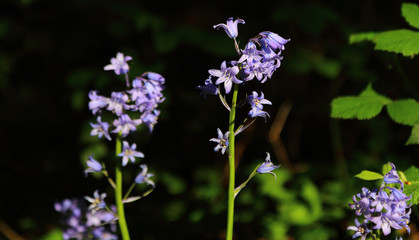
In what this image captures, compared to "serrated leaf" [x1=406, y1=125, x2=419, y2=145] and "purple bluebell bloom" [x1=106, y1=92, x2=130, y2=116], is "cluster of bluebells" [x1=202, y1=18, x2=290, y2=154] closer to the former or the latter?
"purple bluebell bloom" [x1=106, y1=92, x2=130, y2=116]

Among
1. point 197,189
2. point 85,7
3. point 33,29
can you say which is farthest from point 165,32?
point 33,29

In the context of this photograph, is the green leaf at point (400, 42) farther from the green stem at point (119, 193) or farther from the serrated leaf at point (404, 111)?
the green stem at point (119, 193)

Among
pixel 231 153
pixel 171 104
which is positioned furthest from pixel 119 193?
pixel 171 104

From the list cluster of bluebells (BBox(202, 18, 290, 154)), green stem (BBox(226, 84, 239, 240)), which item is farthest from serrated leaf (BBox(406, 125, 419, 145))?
green stem (BBox(226, 84, 239, 240))

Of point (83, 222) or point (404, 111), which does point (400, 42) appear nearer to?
point (404, 111)

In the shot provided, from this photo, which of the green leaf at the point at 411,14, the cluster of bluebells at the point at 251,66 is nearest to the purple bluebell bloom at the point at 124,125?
the cluster of bluebells at the point at 251,66

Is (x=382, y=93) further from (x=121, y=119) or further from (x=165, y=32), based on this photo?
(x=165, y=32)
